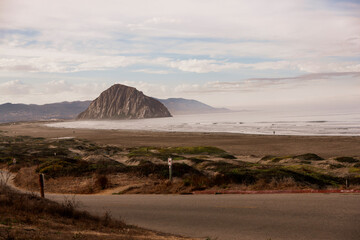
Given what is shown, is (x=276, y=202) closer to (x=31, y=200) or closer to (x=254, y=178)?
(x=254, y=178)

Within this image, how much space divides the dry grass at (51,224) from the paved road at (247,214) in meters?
1.41

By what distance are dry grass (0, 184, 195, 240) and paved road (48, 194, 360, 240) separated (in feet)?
4.63

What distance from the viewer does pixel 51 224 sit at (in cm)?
955

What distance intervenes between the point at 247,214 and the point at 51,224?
6549mm

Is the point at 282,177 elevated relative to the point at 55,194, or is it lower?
elevated

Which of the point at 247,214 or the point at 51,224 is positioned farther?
the point at 247,214

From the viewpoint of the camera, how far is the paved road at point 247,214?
378 inches

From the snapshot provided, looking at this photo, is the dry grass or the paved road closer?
the dry grass

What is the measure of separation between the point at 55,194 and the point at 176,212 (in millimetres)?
9784

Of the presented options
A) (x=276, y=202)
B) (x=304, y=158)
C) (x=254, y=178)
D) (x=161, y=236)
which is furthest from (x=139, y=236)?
(x=304, y=158)

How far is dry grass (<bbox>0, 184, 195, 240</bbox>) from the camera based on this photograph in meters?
8.20

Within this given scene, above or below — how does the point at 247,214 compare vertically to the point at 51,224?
below

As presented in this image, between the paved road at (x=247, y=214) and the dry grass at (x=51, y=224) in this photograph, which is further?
the paved road at (x=247, y=214)

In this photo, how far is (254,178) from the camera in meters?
17.8
